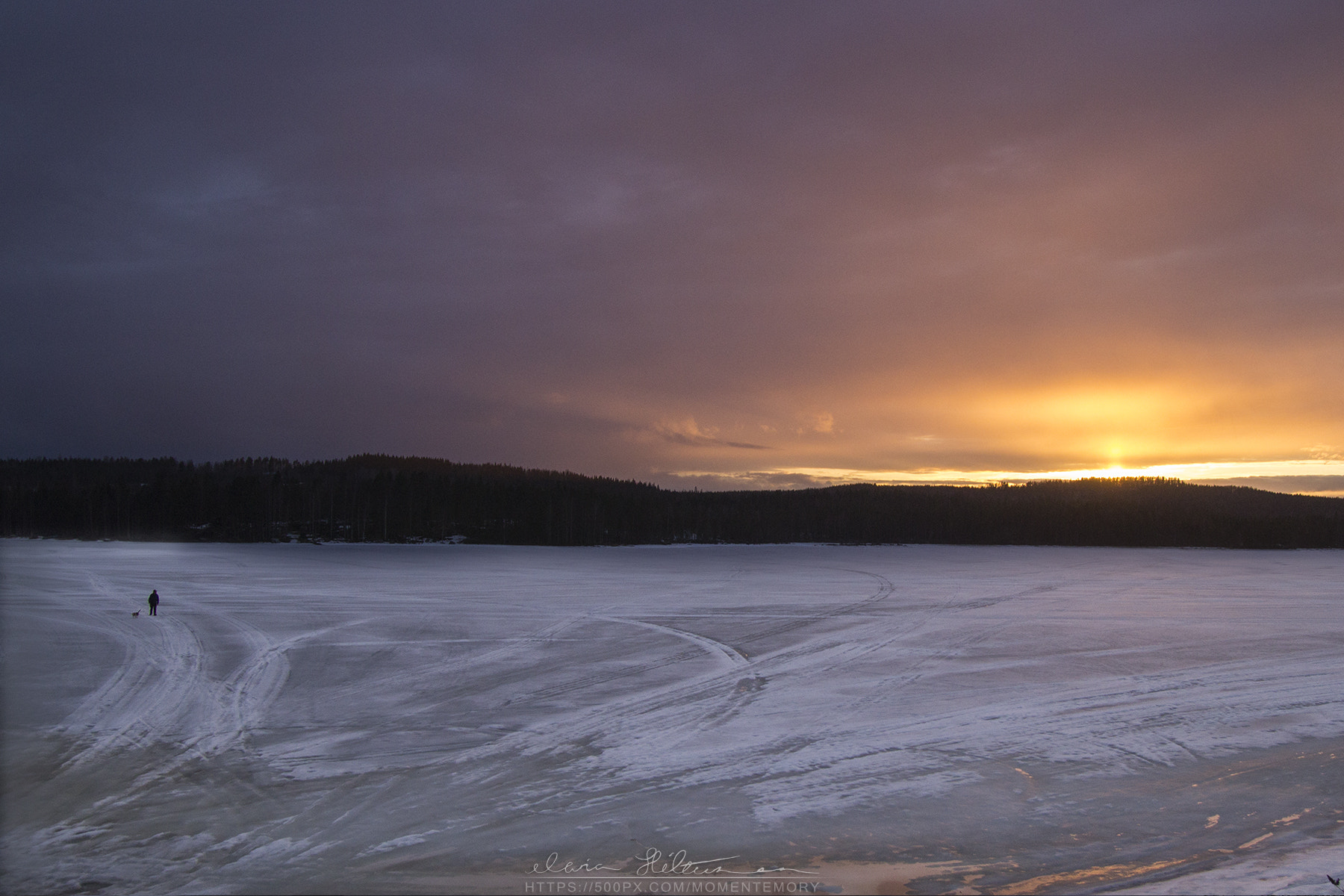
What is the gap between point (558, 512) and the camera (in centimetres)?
10212

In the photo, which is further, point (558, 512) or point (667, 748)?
point (558, 512)

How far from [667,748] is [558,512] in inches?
3682

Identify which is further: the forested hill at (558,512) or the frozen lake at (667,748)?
the forested hill at (558,512)

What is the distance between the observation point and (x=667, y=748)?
9922mm

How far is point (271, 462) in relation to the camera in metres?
155

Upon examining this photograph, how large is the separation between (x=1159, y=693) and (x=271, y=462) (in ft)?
548

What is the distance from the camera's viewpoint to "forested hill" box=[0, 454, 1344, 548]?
9112 cm

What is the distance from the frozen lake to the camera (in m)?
6.87

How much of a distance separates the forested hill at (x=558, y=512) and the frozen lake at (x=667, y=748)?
2955 inches

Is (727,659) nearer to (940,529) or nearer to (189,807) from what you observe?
(189,807)

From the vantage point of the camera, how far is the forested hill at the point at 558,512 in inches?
3588

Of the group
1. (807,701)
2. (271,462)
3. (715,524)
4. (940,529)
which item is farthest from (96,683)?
(271,462)

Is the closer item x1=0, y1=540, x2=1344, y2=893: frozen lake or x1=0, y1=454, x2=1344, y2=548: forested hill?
x1=0, y1=540, x2=1344, y2=893: frozen lake

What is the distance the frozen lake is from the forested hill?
2955 inches
